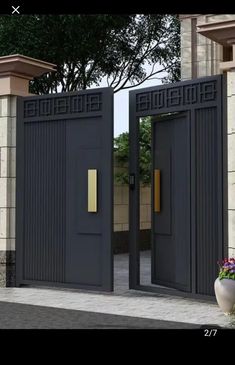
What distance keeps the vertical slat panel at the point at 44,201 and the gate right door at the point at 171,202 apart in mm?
1387

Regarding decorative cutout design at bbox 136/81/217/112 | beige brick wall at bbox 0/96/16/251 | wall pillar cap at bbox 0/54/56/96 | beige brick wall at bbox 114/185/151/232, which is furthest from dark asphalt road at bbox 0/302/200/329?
beige brick wall at bbox 114/185/151/232

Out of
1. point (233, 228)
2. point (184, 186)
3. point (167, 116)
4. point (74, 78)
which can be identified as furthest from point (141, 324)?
point (74, 78)

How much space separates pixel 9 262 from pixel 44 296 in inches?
48.1

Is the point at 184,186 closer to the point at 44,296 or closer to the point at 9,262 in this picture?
the point at 44,296

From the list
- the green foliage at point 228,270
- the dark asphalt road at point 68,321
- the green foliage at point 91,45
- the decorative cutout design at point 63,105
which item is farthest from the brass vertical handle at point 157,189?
the green foliage at point 91,45

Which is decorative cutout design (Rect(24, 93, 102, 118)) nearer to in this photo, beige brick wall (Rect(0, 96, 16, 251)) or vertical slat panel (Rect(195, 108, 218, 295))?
beige brick wall (Rect(0, 96, 16, 251))

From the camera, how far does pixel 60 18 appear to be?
67.5 ft

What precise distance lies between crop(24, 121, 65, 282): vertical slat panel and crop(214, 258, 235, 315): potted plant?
282 cm

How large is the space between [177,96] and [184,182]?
46.1 inches

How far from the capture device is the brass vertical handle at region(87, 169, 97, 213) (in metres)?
9.41

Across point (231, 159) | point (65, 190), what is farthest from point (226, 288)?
point (65, 190)

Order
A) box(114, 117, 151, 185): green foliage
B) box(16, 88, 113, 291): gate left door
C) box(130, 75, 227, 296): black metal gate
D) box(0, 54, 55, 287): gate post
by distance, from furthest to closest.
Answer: box(114, 117, 151, 185): green foliage → box(0, 54, 55, 287): gate post → box(16, 88, 113, 291): gate left door → box(130, 75, 227, 296): black metal gate

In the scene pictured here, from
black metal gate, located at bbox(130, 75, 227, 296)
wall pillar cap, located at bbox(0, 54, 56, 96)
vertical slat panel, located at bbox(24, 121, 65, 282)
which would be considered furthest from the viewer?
wall pillar cap, located at bbox(0, 54, 56, 96)

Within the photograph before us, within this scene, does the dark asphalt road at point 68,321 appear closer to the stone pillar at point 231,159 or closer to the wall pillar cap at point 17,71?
the stone pillar at point 231,159
